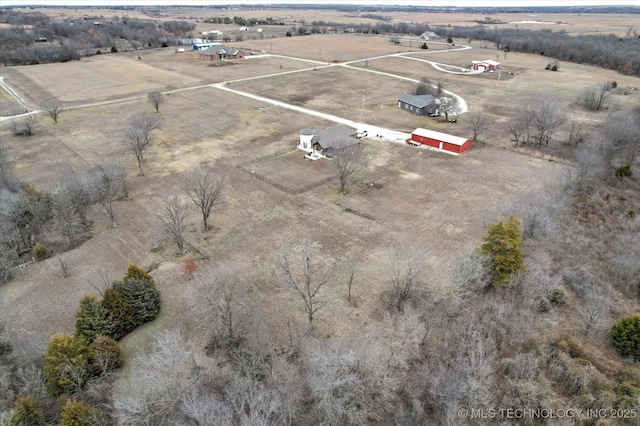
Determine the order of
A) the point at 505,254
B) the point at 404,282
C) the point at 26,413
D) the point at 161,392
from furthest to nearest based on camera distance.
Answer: the point at 404,282
the point at 505,254
the point at 161,392
the point at 26,413

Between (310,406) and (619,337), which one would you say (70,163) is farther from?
(619,337)

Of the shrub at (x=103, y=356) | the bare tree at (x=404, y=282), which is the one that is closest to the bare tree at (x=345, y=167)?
the bare tree at (x=404, y=282)

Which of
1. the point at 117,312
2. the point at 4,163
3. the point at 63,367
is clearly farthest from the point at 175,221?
the point at 4,163

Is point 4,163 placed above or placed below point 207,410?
above

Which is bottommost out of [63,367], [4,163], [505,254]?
[63,367]

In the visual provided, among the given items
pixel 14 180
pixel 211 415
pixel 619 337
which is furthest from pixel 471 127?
pixel 14 180

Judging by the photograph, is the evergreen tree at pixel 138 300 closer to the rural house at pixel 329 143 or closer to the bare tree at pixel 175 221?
the bare tree at pixel 175 221

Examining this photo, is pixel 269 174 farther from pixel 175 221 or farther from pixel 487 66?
pixel 487 66
